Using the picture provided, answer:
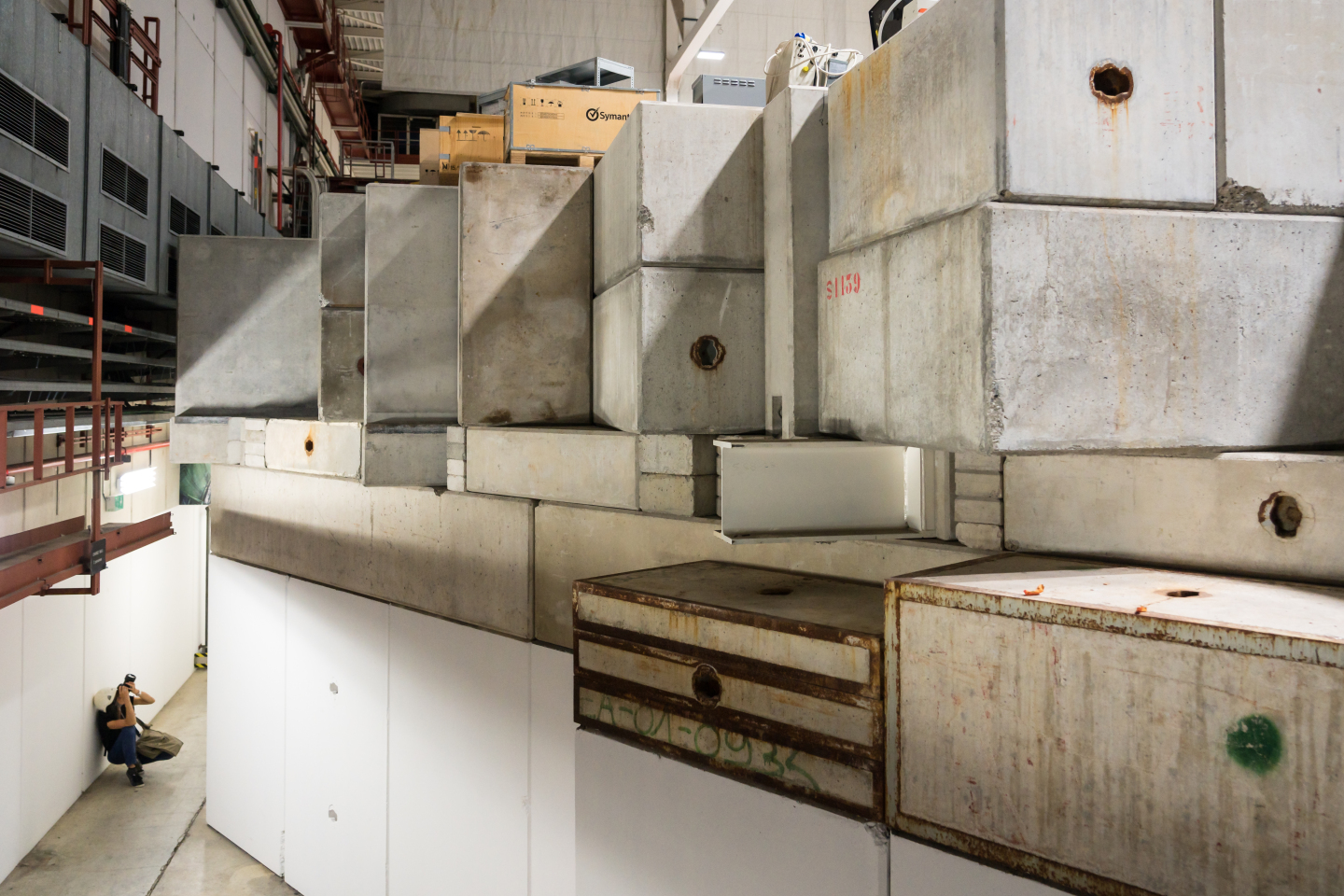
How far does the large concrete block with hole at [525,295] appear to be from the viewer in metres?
4.58

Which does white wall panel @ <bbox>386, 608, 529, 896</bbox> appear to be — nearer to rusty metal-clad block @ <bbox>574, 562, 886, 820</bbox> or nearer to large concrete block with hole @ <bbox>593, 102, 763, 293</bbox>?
rusty metal-clad block @ <bbox>574, 562, 886, 820</bbox>

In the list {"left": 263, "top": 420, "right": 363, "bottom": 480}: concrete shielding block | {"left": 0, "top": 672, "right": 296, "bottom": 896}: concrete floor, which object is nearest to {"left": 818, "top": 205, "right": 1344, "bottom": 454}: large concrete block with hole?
{"left": 263, "top": 420, "right": 363, "bottom": 480}: concrete shielding block

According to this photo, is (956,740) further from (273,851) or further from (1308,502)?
(273,851)

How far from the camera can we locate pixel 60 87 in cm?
543

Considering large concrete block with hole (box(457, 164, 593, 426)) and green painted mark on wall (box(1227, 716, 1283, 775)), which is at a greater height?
large concrete block with hole (box(457, 164, 593, 426))

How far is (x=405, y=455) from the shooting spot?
17.0 ft

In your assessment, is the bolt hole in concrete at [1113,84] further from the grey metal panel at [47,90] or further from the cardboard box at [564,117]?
the grey metal panel at [47,90]

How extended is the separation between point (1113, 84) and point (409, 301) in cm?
416

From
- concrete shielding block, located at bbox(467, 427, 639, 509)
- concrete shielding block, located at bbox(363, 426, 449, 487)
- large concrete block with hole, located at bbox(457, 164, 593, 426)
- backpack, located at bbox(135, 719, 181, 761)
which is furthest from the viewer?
backpack, located at bbox(135, 719, 181, 761)

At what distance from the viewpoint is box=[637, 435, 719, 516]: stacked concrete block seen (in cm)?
355

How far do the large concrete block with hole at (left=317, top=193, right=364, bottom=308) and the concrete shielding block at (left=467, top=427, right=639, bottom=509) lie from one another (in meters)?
1.94

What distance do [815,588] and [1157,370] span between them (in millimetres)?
1400

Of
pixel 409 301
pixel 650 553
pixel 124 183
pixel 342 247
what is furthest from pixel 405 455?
pixel 124 183

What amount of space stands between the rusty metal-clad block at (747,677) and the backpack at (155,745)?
948 cm
